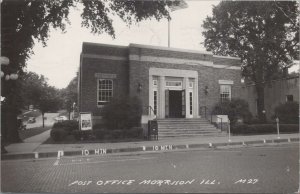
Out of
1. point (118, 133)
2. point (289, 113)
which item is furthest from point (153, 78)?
point (289, 113)

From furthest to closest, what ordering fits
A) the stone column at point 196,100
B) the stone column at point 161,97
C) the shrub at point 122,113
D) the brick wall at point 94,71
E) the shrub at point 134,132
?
the stone column at point 196,100 < the stone column at point 161,97 < the brick wall at point 94,71 < the shrub at point 122,113 < the shrub at point 134,132

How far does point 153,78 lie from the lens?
954 inches

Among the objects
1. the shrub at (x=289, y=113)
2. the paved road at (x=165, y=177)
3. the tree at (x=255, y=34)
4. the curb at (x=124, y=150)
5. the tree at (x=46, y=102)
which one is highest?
the tree at (x=255, y=34)

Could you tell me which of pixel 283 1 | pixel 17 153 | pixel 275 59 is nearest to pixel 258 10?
pixel 283 1

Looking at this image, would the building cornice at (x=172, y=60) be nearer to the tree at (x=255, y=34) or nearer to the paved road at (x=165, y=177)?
the tree at (x=255, y=34)

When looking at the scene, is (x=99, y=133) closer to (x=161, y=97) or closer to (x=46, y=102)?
(x=161, y=97)

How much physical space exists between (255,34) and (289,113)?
304 inches

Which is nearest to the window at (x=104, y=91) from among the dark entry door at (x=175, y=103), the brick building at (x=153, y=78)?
the brick building at (x=153, y=78)

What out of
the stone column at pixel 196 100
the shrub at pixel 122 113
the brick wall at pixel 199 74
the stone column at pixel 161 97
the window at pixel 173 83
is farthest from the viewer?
the stone column at pixel 196 100

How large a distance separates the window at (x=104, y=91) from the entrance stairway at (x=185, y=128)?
3866 mm

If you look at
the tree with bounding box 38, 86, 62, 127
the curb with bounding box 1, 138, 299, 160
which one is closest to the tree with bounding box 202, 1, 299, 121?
the curb with bounding box 1, 138, 299, 160

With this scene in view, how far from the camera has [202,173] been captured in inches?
323

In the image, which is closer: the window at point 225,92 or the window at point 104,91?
the window at point 104,91

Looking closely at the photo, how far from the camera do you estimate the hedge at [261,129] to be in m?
23.3
